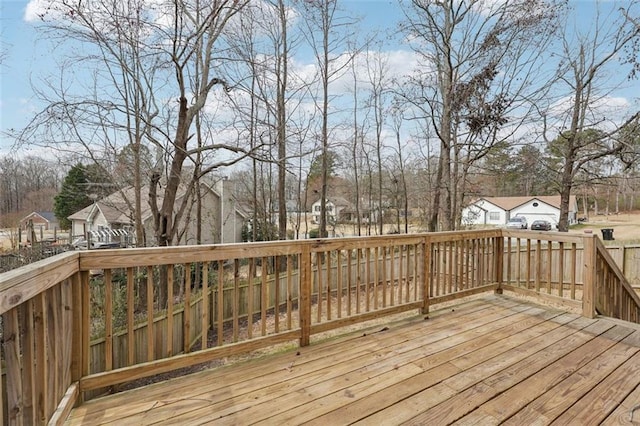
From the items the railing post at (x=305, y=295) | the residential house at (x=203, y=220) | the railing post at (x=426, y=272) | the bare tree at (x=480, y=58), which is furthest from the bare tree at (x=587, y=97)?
the residential house at (x=203, y=220)

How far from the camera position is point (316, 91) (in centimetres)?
986

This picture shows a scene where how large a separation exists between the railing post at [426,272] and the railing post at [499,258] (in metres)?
1.26

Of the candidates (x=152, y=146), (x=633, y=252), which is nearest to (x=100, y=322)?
(x=152, y=146)

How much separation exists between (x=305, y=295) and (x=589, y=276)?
293cm

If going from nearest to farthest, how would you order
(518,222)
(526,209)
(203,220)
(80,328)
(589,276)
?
(80,328)
(589,276)
(203,220)
(518,222)
(526,209)

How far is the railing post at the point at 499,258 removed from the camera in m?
4.20

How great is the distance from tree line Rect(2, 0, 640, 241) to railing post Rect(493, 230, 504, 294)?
3454 millimetres

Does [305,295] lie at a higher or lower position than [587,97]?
lower

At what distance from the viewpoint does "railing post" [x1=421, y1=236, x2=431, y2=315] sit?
3.47 m

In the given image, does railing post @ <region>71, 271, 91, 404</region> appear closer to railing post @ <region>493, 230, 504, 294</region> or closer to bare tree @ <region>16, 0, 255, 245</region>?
bare tree @ <region>16, 0, 255, 245</region>

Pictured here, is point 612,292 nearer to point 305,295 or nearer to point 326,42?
point 305,295

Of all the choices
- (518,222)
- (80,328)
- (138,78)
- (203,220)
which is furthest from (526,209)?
(80,328)

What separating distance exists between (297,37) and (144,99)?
4.71 metres

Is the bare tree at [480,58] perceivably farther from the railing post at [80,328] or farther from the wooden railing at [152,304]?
the railing post at [80,328]
